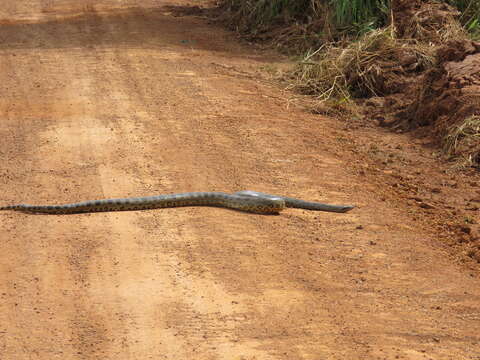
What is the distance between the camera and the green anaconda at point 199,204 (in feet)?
25.2

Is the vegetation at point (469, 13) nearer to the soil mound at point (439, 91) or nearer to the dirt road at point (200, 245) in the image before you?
the soil mound at point (439, 91)

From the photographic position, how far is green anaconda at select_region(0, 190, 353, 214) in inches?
303

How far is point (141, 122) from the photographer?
34.5ft

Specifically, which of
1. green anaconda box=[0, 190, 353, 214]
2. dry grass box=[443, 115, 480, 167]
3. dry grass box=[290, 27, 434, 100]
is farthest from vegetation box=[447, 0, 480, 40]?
green anaconda box=[0, 190, 353, 214]

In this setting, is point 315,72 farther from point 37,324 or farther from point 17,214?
point 37,324

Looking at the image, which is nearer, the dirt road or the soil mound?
the dirt road

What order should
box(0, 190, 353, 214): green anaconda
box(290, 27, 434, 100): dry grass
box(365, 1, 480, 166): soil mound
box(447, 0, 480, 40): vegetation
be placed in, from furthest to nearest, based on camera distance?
box(447, 0, 480, 40): vegetation, box(290, 27, 434, 100): dry grass, box(365, 1, 480, 166): soil mound, box(0, 190, 353, 214): green anaconda

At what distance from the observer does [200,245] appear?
7039 millimetres

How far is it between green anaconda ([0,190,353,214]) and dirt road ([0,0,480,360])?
0.11 metres

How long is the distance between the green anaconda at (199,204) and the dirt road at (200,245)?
0.11 m

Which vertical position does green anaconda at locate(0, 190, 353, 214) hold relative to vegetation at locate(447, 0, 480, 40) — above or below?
below

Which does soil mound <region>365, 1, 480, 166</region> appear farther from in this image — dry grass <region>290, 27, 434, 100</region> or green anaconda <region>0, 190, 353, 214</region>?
green anaconda <region>0, 190, 353, 214</region>

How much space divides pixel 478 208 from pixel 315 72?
197 inches

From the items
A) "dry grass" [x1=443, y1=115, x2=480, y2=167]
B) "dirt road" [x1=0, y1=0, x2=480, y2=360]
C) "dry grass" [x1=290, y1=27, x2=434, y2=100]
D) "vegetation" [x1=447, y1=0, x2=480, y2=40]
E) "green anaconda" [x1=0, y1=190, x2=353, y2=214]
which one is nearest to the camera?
"dirt road" [x1=0, y1=0, x2=480, y2=360]
